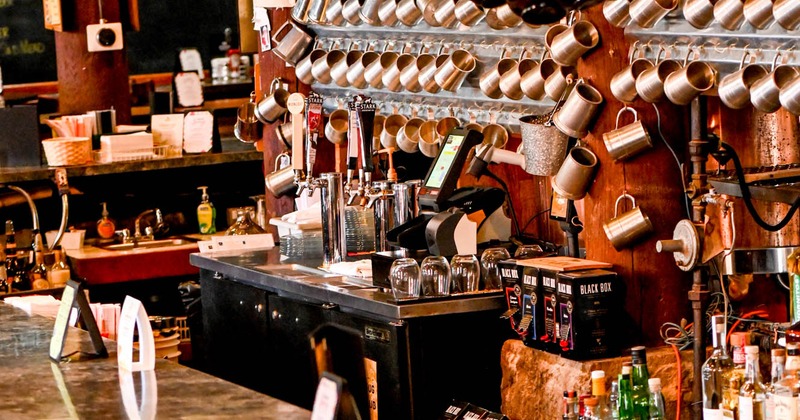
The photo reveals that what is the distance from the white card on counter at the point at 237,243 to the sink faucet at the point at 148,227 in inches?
76.5

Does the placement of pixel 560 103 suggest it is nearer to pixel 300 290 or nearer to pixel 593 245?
pixel 593 245

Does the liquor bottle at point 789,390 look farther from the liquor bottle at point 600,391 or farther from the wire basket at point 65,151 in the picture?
the wire basket at point 65,151

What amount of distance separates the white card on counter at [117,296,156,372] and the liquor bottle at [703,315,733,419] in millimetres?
1563

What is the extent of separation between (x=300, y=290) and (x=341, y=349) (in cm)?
218

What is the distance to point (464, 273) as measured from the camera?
14.5 ft

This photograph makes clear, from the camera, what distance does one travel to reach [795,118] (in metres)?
4.27

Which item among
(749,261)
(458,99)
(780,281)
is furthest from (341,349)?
(458,99)

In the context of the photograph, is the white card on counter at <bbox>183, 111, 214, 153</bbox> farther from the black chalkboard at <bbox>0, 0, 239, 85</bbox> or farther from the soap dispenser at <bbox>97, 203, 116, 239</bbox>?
the black chalkboard at <bbox>0, 0, 239, 85</bbox>

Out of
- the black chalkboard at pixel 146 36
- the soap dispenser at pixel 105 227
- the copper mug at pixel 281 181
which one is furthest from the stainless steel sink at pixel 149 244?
the black chalkboard at pixel 146 36

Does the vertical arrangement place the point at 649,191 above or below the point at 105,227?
above

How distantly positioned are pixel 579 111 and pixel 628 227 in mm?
395

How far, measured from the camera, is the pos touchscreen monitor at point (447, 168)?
4590 millimetres

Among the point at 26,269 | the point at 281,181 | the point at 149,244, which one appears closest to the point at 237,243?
the point at 281,181

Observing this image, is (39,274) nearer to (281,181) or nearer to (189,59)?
(281,181)
